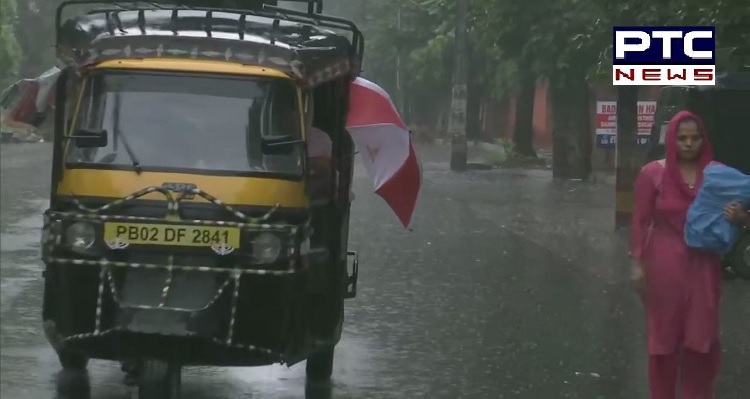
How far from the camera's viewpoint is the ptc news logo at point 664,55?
18.5 m

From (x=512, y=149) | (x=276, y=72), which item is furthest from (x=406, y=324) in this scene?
(x=512, y=149)

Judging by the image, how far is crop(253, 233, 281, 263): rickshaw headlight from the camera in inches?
316

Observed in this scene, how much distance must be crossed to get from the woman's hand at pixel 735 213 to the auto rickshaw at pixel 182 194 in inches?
87.2

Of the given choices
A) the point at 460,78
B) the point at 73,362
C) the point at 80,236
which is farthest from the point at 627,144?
the point at 460,78

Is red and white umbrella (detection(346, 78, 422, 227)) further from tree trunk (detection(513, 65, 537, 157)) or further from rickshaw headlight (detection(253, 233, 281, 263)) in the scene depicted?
tree trunk (detection(513, 65, 537, 157))

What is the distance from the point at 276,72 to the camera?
8.49 meters

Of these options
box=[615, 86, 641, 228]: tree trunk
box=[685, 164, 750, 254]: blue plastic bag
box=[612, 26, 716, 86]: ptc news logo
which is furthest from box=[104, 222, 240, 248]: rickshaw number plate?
box=[615, 86, 641, 228]: tree trunk

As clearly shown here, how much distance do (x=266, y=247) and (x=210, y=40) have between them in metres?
1.27

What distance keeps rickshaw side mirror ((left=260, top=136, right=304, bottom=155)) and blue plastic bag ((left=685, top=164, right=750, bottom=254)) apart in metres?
2.14

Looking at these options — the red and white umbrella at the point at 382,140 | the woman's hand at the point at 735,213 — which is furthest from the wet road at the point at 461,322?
the woman's hand at the point at 735,213

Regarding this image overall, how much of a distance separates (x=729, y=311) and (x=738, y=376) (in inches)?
158

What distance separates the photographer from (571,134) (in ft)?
125

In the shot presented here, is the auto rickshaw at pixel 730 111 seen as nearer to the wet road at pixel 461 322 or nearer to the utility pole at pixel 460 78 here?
the wet road at pixel 461 322

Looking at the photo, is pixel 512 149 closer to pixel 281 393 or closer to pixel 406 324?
pixel 406 324
